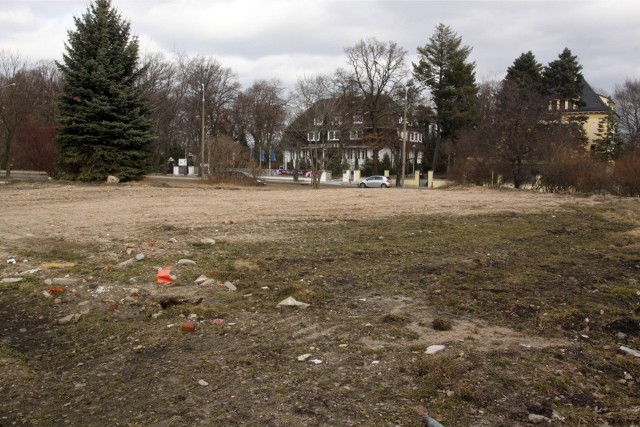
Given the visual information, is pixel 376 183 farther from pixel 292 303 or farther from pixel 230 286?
pixel 292 303

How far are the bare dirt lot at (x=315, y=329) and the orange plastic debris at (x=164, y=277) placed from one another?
0.35 ft

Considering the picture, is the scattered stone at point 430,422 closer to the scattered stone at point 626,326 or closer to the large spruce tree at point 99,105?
the scattered stone at point 626,326

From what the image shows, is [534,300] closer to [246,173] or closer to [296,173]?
[246,173]

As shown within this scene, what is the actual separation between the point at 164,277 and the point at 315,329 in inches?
108

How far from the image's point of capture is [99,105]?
95.8 feet

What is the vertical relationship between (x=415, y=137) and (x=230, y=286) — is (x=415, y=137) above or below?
above

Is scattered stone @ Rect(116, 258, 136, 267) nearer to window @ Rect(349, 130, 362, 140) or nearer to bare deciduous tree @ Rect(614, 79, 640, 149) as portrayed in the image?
window @ Rect(349, 130, 362, 140)

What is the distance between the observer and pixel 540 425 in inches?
124

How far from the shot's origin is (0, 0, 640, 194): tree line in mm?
29875

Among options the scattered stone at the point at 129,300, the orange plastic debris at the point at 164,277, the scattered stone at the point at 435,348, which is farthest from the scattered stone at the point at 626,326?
the orange plastic debris at the point at 164,277

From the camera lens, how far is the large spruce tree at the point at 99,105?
2947 centimetres

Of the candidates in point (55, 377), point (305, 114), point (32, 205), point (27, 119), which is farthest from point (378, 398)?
point (305, 114)

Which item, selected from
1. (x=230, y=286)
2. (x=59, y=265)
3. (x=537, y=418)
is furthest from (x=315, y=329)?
(x=59, y=265)

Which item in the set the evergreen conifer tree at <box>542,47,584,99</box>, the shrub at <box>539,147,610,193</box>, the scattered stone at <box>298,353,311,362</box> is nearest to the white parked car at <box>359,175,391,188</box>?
the evergreen conifer tree at <box>542,47,584,99</box>
